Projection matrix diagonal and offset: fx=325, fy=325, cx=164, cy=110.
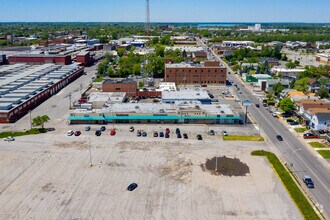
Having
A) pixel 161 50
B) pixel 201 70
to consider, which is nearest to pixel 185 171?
pixel 201 70

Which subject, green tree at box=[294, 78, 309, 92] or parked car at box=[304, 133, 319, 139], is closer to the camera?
parked car at box=[304, 133, 319, 139]

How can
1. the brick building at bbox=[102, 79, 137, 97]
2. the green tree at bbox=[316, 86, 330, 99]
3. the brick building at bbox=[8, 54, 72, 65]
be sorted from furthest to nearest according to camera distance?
the brick building at bbox=[8, 54, 72, 65] < the brick building at bbox=[102, 79, 137, 97] < the green tree at bbox=[316, 86, 330, 99]

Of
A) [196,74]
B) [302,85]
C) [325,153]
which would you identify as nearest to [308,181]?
[325,153]

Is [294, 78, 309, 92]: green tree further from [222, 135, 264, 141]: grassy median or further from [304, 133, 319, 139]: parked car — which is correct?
[222, 135, 264, 141]: grassy median

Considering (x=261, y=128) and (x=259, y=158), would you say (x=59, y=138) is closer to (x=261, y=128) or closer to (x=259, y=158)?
(x=259, y=158)

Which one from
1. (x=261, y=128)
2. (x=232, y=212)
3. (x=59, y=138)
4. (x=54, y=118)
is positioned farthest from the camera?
(x=54, y=118)

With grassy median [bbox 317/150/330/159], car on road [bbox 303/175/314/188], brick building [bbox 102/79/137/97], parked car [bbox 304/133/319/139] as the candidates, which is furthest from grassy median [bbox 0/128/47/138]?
grassy median [bbox 317/150/330/159]

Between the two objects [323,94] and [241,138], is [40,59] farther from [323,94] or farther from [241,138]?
[323,94]
